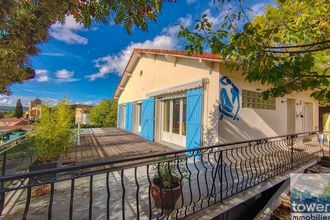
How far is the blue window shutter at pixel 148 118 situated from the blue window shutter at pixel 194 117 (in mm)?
3322

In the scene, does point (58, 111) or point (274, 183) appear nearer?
point (274, 183)

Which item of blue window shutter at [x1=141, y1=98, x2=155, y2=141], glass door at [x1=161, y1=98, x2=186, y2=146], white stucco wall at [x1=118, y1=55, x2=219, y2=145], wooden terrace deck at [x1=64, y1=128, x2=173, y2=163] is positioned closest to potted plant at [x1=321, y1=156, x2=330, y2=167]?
white stucco wall at [x1=118, y1=55, x2=219, y2=145]

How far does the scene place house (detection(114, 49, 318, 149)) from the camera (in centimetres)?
615

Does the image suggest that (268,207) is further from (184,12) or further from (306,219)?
(184,12)

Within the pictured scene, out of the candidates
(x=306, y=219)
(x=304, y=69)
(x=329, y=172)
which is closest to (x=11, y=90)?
(x=304, y=69)

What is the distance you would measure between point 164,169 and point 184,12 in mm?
3968

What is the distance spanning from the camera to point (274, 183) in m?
4.33

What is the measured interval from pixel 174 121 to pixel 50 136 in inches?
207

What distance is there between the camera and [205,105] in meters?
6.41

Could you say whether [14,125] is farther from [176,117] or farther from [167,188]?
[167,188]

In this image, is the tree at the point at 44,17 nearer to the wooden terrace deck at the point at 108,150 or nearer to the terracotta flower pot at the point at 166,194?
the terracotta flower pot at the point at 166,194

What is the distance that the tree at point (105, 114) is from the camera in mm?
22250

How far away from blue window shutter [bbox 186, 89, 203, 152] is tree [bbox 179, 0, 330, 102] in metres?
3.43

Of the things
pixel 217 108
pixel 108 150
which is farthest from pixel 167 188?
pixel 108 150
